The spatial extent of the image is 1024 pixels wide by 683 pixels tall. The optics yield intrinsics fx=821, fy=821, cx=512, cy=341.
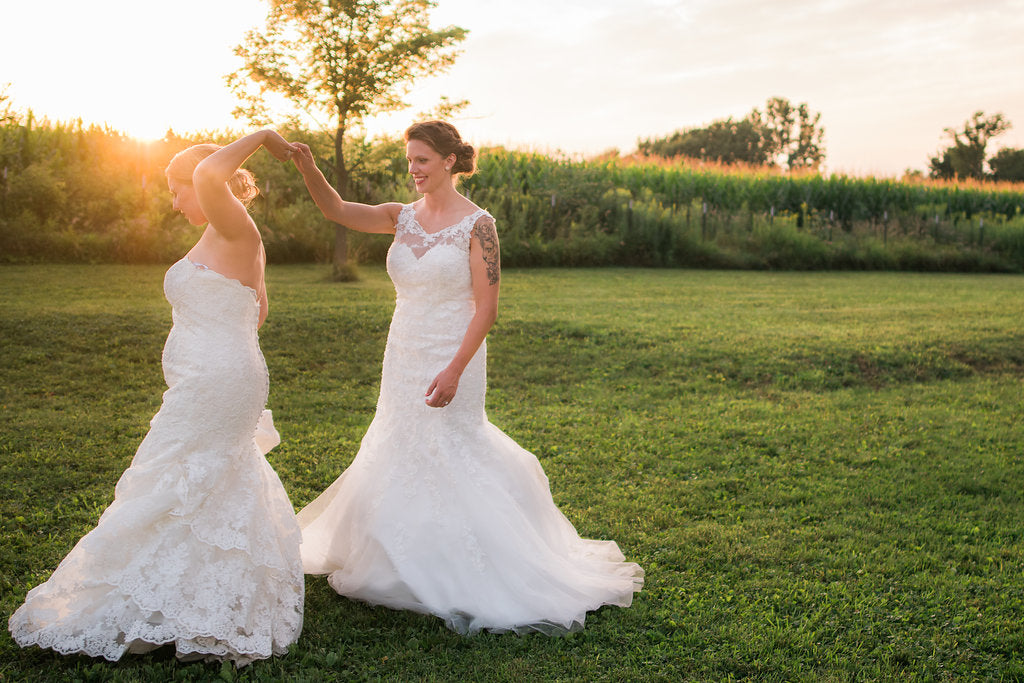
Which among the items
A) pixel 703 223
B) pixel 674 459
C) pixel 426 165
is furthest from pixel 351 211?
pixel 703 223

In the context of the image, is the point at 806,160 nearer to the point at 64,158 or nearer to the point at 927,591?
the point at 64,158

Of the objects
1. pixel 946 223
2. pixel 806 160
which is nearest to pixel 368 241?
pixel 946 223

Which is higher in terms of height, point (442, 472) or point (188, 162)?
point (188, 162)

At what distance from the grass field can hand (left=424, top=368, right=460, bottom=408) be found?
111 centimetres

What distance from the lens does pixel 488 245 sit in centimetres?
417

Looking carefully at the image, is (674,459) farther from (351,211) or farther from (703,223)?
(703,223)

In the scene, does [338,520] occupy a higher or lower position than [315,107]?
lower

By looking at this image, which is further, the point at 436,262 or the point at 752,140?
the point at 752,140

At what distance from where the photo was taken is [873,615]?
4.48 meters

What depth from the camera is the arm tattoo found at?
414 cm

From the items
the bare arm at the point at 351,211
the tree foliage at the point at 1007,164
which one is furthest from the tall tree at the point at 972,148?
the bare arm at the point at 351,211

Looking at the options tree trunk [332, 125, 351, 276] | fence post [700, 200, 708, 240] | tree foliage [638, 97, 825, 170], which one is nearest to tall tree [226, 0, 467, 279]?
tree trunk [332, 125, 351, 276]

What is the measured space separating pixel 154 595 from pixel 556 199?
1931 centimetres

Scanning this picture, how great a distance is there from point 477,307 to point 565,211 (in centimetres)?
1834
